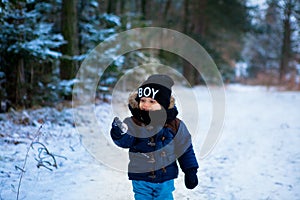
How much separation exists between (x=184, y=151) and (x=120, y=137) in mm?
646

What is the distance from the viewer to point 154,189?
2.90 metres

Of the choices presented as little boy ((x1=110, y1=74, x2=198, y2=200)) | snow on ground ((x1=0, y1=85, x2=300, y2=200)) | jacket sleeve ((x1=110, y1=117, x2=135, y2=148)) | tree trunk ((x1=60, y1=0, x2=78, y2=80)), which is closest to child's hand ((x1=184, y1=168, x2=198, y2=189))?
little boy ((x1=110, y1=74, x2=198, y2=200))

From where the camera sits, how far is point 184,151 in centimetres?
291

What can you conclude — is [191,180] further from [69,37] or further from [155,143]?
[69,37]

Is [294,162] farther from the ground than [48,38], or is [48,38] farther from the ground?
[48,38]

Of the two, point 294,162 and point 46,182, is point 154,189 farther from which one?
point 294,162

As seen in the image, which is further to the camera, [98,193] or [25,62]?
[25,62]

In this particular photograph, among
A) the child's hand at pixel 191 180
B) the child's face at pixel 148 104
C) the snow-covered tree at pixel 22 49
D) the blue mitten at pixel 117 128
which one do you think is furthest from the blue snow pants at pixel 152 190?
the snow-covered tree at pixel 22 49

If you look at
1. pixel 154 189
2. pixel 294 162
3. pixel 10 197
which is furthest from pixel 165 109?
pixel 294 162

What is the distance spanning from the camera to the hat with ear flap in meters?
2.81

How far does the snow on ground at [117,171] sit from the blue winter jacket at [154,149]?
4.48ft

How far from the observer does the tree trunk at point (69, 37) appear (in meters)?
8.67

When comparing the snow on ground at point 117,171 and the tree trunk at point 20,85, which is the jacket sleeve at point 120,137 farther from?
the tree trunk at point 20,85

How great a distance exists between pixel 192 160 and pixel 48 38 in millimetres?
5833
